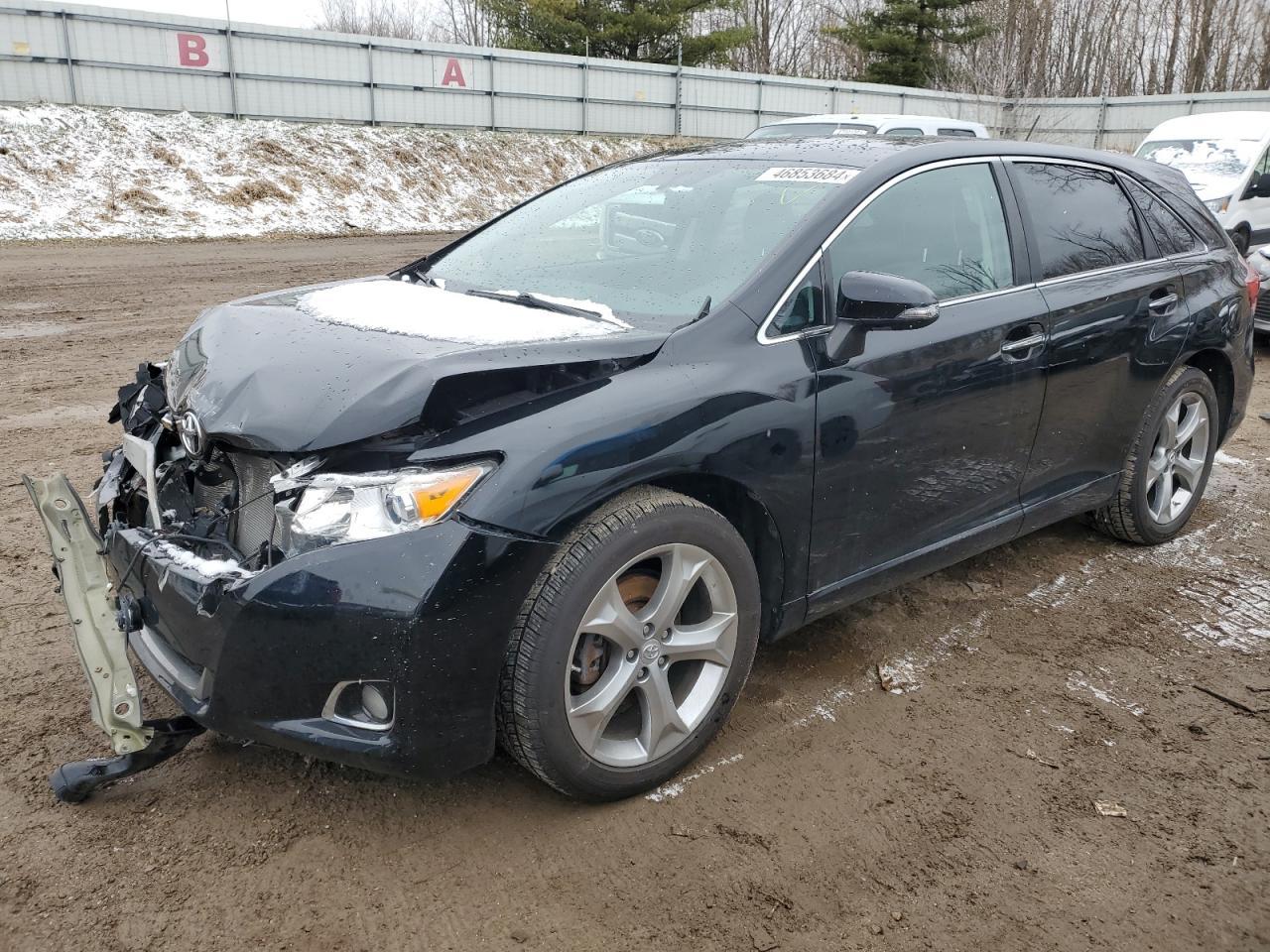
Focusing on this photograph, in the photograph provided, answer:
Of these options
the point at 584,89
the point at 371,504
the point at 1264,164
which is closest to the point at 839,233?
the point at 371,504

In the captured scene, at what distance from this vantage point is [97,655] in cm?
Answer: 262

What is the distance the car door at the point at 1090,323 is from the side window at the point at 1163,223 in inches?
3.4

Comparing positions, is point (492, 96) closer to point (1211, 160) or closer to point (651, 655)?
point (1211, 160)

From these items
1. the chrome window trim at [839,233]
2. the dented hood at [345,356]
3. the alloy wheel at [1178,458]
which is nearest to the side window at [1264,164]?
the alloy wheel at [1178,458]

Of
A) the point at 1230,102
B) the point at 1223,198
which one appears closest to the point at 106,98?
the point at 1223,198

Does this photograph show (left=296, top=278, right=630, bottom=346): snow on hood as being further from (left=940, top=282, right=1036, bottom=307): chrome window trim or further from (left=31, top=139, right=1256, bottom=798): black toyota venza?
(left=940, top=282, right=1036, bottom=307): chrome window trim

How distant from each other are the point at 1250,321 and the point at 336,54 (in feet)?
76.1

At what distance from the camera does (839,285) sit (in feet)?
9.93

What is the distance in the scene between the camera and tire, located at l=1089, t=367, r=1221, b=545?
434cm

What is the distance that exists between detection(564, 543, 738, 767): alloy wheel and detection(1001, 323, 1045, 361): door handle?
4.76 ft

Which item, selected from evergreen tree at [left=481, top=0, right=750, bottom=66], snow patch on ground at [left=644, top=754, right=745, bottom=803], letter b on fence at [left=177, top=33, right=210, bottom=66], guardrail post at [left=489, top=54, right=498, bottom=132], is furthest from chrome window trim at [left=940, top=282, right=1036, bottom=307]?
evergreen tree at [left=481, top=0, right=750, bottom=66]

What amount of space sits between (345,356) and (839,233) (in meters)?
1.55

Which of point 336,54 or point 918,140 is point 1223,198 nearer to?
point 918,140

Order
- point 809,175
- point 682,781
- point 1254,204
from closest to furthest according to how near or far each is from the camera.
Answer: point 682,781
point 809,175
point 1254,204
